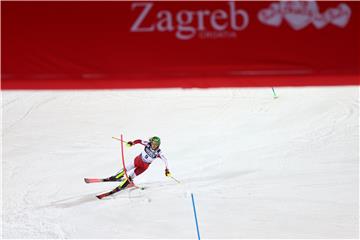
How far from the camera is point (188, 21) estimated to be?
4746mm

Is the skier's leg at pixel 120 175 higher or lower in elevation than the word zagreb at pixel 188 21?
lower

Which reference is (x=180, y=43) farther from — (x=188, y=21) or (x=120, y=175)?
(x=120, y=175)

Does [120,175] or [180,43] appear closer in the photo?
[180,43]

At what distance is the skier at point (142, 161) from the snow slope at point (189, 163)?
222 millimetres

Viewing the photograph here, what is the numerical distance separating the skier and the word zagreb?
4622 millimetres

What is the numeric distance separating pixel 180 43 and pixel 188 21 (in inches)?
7.7

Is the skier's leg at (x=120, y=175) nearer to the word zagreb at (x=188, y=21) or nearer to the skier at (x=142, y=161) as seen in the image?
the skier at (x=142, y=161)

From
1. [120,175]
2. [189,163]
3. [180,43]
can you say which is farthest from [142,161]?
[180,43]

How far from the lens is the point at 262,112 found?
37.7 ft

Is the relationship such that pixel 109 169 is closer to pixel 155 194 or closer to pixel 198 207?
pixel 155 194

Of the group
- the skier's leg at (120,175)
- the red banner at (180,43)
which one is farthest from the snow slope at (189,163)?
the red banner at (180,43)

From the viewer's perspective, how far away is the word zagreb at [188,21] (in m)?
4.73

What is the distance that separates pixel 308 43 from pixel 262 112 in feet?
22.3

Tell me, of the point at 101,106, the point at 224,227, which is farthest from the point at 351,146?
the point at 101,106
